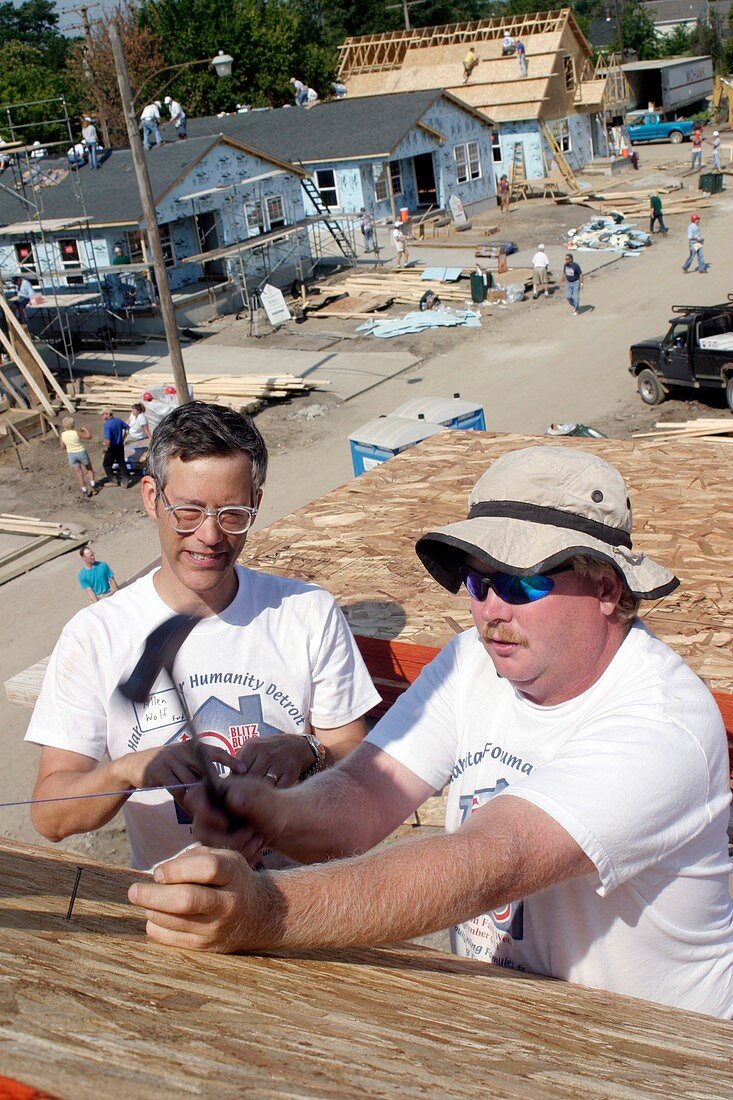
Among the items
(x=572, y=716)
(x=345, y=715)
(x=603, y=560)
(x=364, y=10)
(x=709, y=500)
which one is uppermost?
(x=364, y=10)

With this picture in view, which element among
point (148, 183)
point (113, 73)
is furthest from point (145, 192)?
point (113, 73)

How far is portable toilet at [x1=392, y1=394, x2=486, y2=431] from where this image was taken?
48.1 feet

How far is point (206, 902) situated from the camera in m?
1.52

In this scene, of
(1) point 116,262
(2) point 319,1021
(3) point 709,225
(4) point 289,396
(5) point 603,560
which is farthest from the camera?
(3) point 709,225

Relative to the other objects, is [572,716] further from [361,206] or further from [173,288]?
[361,206]

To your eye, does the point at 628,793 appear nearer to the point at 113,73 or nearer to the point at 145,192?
the point at 145,192

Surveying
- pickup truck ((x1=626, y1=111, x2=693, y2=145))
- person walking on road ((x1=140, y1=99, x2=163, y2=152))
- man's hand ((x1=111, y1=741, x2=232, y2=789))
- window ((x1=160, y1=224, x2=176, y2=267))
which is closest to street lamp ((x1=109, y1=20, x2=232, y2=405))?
window ((x1=160, y1=224, x2=176, y2=267))

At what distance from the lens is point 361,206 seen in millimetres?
40250

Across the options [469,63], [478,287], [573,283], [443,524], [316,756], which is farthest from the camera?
[469,63]

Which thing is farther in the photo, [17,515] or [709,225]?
[709,225]

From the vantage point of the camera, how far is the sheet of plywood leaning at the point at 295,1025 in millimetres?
1121

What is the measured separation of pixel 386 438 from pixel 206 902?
11.9 m

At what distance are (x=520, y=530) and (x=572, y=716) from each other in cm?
44

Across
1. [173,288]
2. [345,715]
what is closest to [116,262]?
[173,288]
